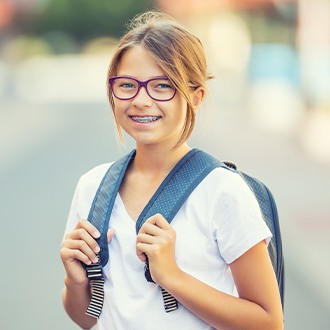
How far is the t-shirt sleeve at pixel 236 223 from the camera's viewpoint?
2035 mm

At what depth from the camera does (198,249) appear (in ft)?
6.75

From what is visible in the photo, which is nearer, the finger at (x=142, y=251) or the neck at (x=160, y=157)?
the finger at (x=142, y=251)

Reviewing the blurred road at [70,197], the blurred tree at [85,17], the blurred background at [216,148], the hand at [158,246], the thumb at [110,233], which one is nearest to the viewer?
the hand at [158,246]

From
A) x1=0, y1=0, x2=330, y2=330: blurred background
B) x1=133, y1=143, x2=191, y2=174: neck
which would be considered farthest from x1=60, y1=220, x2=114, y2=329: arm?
x1=0, y1=0, x2=330, y2=330: blurred background

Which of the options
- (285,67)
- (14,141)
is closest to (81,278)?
(14,141)

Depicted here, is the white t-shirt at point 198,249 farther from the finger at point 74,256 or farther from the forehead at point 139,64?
the forehead at point 139,64

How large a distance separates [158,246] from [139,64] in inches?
17.7

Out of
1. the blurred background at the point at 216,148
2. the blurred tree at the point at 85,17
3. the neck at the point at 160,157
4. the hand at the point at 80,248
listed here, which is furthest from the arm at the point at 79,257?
the blurred tree at the point at 85,17

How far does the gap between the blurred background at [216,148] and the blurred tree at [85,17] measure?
2768cm

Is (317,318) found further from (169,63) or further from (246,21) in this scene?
(246,21)

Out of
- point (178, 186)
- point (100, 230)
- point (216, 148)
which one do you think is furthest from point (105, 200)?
point (216, 148)

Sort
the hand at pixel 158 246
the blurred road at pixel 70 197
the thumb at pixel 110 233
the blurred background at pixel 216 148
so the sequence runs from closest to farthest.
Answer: the hand at pixel 158 246 < the thumb at pixel 110 233 < the blurred road at pixel 70 197 < the blurred background at pixel 216 148

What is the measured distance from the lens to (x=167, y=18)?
2.40 meters

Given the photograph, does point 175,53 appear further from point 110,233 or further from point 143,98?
point 110,233
